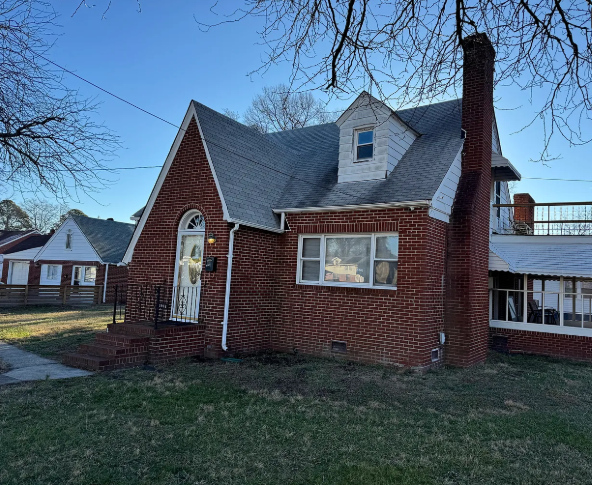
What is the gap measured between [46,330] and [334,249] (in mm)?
9833

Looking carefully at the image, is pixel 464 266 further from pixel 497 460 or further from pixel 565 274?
pixel 497 460

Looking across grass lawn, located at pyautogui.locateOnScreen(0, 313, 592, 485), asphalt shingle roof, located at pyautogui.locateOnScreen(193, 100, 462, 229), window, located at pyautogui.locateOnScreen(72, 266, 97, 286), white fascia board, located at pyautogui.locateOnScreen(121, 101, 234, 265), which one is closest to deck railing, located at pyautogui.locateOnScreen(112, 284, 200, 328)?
white fascia board, located at pyautogui.locateOnScreen(121, 101, 234, 265)

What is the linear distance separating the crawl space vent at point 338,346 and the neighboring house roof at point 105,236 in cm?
2158

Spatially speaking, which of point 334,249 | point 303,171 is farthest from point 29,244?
point 334,249

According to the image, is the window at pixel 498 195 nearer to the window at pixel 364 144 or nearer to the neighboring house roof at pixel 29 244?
the window at pixel 364 144

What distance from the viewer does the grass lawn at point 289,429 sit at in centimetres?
411

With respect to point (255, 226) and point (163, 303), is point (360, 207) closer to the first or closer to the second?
point (255, 226)

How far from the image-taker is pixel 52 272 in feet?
97.3

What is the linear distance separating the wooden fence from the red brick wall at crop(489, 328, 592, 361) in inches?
883

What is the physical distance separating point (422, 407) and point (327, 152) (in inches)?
350

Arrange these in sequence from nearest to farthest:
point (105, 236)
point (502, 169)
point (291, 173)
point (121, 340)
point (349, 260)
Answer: point (121, 340)
point (349, 260)
point (502, 169)
point (291, 173)
point (105, 236)

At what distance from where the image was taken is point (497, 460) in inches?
179

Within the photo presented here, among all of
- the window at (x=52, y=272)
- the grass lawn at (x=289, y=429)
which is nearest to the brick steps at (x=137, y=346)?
the grass lawn at (x=289, y=429)

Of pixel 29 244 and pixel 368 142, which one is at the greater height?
pixel 368 142
